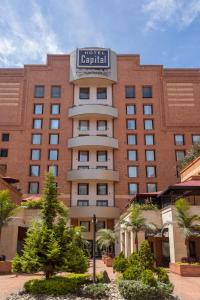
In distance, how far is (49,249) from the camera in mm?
14789

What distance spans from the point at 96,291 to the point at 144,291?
85.7 inches

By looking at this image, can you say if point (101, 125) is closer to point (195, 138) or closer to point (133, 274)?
point (195, 138)

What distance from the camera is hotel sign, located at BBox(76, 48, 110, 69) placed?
56844mm

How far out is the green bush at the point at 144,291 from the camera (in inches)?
514

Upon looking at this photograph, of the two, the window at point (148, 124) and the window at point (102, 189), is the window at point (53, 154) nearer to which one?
the window at point (102, 189)

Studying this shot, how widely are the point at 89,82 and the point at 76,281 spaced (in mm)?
46365

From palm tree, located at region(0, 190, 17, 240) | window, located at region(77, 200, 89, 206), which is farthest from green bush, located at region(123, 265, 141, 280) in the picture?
window, located at region(77, 200, 89, 206)

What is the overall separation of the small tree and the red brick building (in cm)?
3408

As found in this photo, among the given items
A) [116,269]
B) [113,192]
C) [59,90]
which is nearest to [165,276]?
[116,269]

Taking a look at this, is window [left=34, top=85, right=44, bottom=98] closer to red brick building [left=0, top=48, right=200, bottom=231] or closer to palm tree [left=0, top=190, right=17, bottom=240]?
red brick building [left=0, top=48, right=200, bottom=231]

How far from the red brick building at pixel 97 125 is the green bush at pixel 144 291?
119 ft

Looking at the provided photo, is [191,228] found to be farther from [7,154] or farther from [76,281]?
[7,154]

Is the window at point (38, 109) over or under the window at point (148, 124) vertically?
over

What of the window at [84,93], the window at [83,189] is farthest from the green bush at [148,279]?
the window at [84,93]
